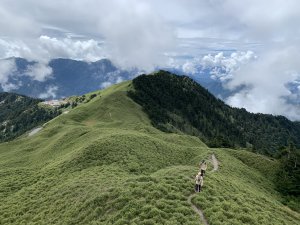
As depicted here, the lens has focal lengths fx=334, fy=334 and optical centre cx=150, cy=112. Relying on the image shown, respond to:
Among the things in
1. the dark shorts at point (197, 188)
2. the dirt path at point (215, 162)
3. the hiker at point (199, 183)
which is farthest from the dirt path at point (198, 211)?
the dirt path at point (215, 162)

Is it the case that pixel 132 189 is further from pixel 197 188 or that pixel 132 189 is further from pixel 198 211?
pixel 198 211

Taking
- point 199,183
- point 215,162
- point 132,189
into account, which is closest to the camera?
point 132,189

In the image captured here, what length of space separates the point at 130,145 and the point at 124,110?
12178 centimetres

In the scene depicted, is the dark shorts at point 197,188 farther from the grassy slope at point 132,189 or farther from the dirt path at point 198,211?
the dirt path at point 198,211

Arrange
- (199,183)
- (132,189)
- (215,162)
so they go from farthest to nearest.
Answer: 1. (215,162)
2. (199,183)
3. (132,189)

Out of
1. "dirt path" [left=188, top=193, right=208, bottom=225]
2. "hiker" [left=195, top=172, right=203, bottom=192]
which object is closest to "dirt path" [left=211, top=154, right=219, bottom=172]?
"hiker" [left=195, top=172, right=203, bottom=192]

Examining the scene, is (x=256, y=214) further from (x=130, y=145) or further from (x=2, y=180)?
(x=2, y=180)

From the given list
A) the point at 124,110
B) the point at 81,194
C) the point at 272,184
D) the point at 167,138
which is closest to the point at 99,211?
the point at 81,194

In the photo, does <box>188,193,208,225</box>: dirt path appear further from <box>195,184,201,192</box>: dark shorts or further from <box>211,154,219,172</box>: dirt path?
<box>211,154,219,172</box>: dirt path

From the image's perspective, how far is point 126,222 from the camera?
2916 centimetres

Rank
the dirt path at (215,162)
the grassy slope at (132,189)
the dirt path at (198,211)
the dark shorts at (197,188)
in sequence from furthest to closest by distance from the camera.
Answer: the dirt path at (215,162) < the dark shorts at (197,188) < the grassy slope at (132,189) < the dirt path at (198,211)

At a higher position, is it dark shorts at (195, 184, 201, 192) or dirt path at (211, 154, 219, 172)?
dirt path at (211, 154, 219, 172)

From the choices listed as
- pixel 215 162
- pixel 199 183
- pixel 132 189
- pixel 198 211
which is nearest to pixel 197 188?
pixel 199 183

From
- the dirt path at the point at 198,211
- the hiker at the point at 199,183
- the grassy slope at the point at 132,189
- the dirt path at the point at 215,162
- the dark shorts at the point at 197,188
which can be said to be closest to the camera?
the dirt path at the point at 198,211
